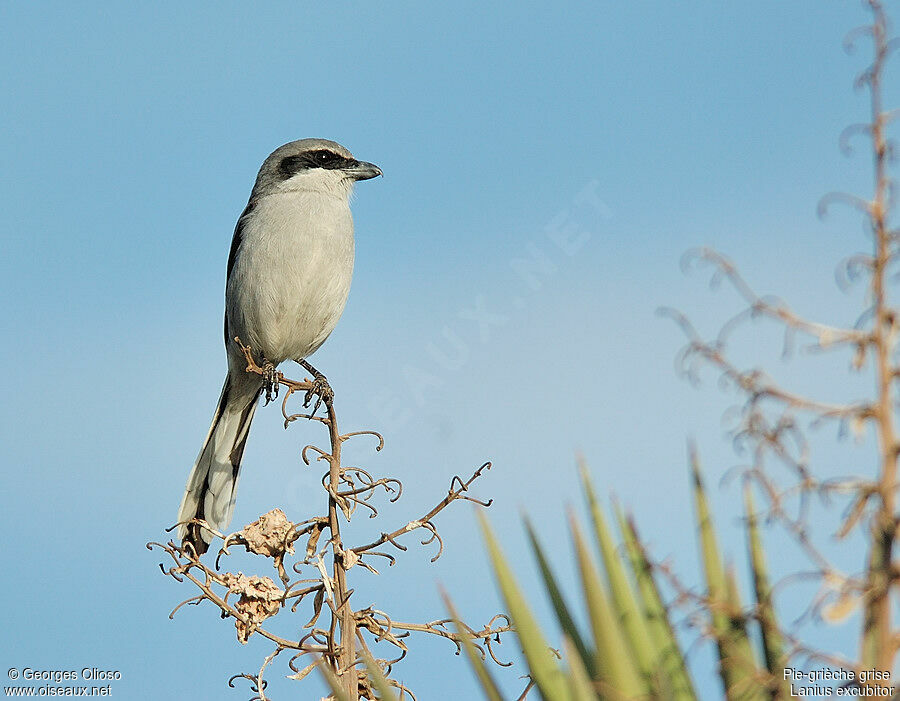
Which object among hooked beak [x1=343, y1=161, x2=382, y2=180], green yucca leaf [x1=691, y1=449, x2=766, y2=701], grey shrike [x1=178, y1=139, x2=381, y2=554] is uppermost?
hooked beak [x1=343, y1=161, x2=382, y2=180]

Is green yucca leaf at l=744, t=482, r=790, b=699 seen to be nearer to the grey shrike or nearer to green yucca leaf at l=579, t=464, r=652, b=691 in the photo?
green yucca leaf at l=579, t=464, r=652, b=691

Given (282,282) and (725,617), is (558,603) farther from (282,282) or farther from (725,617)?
(282,282)

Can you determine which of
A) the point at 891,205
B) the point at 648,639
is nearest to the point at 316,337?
the point at 648,639

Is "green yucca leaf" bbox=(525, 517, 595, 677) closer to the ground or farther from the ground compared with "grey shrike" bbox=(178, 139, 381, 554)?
closer to the ground

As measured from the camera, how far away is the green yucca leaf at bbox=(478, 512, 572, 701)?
5.58 ft

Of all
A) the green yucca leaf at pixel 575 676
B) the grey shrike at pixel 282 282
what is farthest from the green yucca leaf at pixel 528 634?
the grey shrike at pixel 282 282

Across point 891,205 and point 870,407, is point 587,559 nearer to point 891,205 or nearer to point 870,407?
point 870,407

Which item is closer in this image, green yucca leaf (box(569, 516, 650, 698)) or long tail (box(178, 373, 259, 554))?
A: green yucca leaf (box(569, 516, 650, 698))

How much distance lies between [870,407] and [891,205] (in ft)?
1.08

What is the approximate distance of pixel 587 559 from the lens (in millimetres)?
1686

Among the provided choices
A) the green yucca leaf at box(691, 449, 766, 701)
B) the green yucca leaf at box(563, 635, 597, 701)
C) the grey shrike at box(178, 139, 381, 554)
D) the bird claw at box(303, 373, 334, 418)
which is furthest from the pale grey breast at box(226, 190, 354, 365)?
the green yucca leaf at box(563, 635, 597, 701)

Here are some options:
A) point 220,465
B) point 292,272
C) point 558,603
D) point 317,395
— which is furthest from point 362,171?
point 558,603

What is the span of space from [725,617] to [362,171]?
4.85 m

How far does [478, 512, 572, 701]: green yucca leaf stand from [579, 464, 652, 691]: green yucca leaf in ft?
0.50
